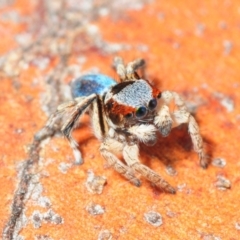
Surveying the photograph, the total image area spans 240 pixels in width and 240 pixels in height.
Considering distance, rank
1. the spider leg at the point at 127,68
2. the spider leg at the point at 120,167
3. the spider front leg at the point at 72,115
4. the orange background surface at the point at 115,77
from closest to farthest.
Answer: the orange background surface at the point at 115,77 < the spider leg at the point at 120,167 < the spider front leg at the point at 72,115 < the spider leg at the point at 127,68

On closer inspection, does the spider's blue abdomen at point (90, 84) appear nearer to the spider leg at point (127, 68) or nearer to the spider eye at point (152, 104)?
the spider leg at point (127, 68)

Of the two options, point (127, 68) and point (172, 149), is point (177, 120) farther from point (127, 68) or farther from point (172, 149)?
point (127, 68)

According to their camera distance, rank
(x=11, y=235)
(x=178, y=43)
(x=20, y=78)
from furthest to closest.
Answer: (x=178, y=43) < (x=20, y=78) < (x=11, y=235)

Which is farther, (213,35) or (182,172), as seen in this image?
(213,35)

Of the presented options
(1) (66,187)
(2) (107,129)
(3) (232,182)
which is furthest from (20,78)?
(3) (232,182)

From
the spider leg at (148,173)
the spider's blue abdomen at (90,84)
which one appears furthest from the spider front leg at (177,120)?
the spider's blue abdomen at (90,84)

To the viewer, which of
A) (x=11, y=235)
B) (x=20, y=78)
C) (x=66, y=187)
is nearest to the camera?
(x=11, y=235)

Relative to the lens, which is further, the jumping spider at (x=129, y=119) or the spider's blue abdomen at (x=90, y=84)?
the spider's blue abdomen at (x=90, y=84)

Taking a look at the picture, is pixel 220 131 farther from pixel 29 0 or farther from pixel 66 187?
pixel 29 0
